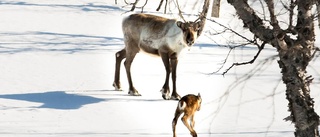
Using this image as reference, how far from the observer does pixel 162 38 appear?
1333 cm

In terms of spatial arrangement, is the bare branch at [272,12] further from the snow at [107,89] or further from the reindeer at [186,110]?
the reindeer at [186,110]

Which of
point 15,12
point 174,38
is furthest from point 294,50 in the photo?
point 15,12

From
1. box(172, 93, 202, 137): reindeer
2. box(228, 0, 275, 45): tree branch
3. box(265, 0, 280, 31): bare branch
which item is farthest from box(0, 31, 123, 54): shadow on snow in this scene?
box(265, 0, 280, 31): bare branch

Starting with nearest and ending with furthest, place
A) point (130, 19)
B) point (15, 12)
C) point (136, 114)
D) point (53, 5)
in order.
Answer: point (136, 114) → point (130, 19) → point (15, 12) → point (53, 5)

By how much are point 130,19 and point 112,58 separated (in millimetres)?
4619

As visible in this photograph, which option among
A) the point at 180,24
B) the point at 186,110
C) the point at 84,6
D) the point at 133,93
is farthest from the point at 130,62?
the point at 84,6

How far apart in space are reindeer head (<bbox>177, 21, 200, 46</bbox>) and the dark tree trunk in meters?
5.69

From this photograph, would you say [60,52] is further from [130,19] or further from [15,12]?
[15,12]

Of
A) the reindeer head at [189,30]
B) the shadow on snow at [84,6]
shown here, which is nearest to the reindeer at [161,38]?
the reindeer head at [189,30]

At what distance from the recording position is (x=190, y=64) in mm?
17812

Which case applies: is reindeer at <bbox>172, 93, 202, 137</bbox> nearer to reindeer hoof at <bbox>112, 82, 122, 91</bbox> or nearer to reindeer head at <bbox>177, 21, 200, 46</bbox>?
reindeer head at <bbox>177, 21, 200, 46</bbox>

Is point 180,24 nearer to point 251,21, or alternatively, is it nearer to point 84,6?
point 251,21

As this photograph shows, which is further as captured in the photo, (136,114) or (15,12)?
(15,12)

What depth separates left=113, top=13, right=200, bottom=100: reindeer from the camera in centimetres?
1293
